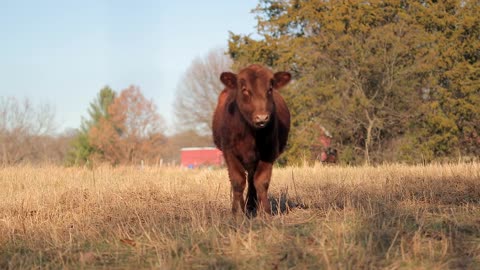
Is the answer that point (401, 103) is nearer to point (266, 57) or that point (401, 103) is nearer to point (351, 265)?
point (266, 57)

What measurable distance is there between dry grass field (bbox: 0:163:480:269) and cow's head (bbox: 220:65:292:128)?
1.27m

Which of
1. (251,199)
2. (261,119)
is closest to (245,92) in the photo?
(261,119)

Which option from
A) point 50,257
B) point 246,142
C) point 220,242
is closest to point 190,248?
point 220,242

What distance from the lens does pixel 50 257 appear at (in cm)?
526

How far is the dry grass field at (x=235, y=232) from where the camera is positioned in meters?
4.75

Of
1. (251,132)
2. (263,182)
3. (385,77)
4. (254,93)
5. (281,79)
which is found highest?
(385,77)

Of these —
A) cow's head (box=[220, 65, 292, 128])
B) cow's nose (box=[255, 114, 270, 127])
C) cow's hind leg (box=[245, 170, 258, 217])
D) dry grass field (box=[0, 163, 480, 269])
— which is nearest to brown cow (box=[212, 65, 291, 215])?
cow's head (box=[220, 65, 292, 128])

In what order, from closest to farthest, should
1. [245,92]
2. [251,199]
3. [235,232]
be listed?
[235,232], [245,92], [251,199]

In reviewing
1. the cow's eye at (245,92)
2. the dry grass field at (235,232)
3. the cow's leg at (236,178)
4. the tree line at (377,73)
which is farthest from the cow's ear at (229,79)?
the tree line at (377,73)

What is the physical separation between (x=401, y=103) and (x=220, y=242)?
26292 millimetres

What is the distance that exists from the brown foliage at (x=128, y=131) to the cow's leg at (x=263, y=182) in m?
45.1

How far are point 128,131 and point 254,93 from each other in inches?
2004

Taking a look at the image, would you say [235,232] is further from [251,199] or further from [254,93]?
[251,199]

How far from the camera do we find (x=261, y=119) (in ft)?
23.6
